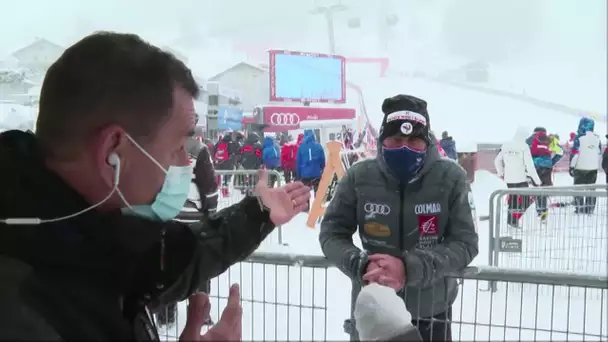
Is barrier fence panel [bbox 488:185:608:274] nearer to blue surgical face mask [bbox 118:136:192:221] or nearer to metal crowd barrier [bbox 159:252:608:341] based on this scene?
metal crowd barrier [bbox 159:252:608:341]

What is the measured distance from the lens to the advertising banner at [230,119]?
20.4m

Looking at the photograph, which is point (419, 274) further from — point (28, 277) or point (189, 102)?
point (28, 277)

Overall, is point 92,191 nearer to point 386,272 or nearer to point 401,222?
point 386,272

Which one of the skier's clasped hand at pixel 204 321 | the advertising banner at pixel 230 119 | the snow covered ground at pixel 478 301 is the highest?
the advertising banner at pixel 230 119

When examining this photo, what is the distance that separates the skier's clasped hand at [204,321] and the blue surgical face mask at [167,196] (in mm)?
177

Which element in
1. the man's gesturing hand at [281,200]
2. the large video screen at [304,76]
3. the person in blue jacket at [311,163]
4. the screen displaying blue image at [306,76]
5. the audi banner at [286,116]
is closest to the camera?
the man's gesturing hand at [281,200]

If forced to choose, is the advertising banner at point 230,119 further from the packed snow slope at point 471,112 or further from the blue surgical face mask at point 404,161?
the blue surgical face mask at point 404,161

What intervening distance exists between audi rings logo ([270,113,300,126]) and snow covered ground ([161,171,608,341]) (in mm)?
15678

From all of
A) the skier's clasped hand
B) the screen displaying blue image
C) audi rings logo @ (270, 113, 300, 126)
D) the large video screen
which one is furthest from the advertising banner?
the skier's clasped hand

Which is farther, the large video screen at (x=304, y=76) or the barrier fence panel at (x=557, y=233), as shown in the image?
the large video screen at (x=304, y=76)

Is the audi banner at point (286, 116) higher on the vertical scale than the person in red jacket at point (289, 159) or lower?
higher

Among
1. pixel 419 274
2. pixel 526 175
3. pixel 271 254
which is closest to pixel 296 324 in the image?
pixel 271 254

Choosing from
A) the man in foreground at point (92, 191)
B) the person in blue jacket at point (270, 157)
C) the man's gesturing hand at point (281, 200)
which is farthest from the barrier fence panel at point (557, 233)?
the person in blue jacket at point (270, 157)

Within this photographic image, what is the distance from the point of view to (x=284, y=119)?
22.2 meters
